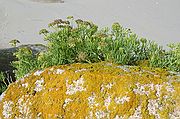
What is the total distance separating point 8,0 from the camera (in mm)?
18531

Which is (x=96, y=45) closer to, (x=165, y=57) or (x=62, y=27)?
(x=62, y=27)

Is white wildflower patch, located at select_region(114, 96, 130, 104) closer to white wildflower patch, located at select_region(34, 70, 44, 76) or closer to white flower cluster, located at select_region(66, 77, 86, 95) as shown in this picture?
white flower cluster, located at select_region(66, 77, 86, 95)

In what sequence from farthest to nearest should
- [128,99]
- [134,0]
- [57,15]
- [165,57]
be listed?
[134,0]
[57,15]
[165,57]
[128,99]

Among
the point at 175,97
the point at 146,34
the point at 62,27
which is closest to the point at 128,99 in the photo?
the point at 175,97

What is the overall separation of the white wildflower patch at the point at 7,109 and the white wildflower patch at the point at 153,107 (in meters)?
1.43

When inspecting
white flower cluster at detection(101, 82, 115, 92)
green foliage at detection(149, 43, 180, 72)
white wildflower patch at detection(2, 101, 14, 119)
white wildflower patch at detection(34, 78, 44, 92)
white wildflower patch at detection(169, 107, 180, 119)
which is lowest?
white wildflower patch at detection(2, 101, 14, 119)

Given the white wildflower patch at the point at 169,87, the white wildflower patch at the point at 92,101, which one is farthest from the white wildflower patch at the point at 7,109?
the white wildflower patch at the point at 169,87

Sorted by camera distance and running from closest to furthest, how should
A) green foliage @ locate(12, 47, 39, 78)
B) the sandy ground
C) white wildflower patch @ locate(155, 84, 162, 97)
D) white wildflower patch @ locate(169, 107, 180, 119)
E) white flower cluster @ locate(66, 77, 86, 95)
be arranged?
white wildflower patch @ locate(169, 107, 180, 119)
white wildflower patch @ locate(155, 84, 162, 97)
white flower cluster @ locate(66, 77, 86, 95)
green foliage @ locate(12, 47, 39, 78)
the sandy ground

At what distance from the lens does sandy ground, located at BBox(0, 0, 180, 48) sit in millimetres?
15055

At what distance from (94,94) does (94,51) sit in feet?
3.02

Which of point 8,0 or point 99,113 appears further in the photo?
point 8,0

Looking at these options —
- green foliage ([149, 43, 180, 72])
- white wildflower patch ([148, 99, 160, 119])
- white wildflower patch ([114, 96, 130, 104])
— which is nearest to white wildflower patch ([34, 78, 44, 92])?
white wildflower patch ([114, 96, 130, 104])

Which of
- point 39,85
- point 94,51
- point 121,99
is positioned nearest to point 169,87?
point 121,99

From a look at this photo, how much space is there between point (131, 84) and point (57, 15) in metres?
12.7
